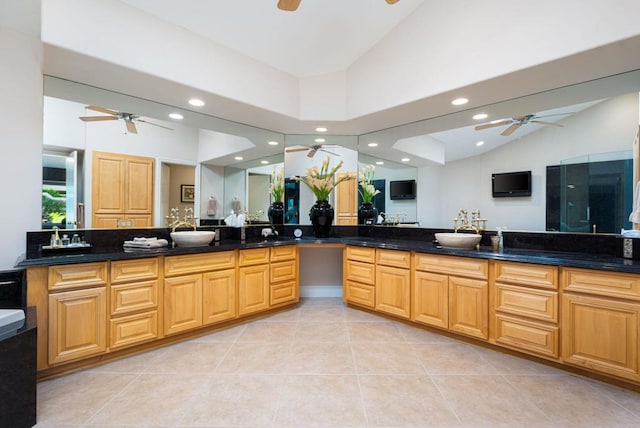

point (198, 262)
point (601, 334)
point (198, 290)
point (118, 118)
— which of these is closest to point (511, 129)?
point (601, 334)

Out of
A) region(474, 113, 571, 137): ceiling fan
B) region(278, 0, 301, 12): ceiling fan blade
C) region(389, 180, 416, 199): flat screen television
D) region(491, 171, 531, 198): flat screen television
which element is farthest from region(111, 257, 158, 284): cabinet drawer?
region(474, 113, 571, 137): ceiling fan

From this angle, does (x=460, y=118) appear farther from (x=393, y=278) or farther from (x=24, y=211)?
(x=24, y=211)

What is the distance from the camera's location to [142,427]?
1.55 m

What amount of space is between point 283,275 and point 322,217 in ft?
3.00

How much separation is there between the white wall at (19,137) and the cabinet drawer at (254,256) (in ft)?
5.32

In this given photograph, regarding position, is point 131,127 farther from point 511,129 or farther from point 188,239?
point 511,129

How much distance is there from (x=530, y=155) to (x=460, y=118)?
2.57 ft

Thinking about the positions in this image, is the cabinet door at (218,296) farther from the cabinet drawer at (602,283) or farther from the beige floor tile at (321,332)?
the cabinet drawer at (602,283)

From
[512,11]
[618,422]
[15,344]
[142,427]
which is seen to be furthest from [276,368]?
[512,11]

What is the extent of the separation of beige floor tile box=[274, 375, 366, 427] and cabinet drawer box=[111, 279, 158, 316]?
1316 millimetres

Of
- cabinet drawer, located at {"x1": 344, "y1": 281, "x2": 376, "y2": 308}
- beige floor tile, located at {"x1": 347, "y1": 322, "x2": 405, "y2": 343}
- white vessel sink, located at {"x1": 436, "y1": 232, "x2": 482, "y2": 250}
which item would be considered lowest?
beige floor tile, located at {"x1": 347, "y1": 322, "x2": 405, "y2": 343}

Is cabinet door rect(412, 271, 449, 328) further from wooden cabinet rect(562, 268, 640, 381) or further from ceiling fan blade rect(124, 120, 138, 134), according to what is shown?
ceiling fan blade rect(124, 120, 138, 134)

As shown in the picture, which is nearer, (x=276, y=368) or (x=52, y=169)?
(x=276, y=368)

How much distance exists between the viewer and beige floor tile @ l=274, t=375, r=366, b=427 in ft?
5.28
